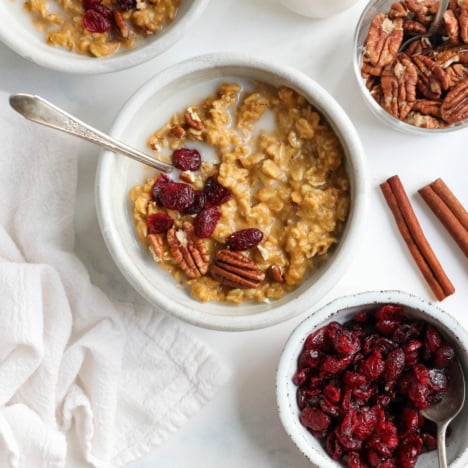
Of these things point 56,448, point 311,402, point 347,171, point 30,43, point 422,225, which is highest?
point 30,43

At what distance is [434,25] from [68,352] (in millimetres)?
940

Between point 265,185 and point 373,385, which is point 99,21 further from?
point 373,385

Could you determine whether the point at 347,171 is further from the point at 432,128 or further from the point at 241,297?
the point at 241,297

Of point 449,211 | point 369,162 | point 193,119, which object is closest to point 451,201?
point 449,211

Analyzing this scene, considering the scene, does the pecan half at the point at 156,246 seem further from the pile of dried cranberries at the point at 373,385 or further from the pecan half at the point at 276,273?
the pile of dried cranberries at the point at 373,385

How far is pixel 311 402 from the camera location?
5.41 feet

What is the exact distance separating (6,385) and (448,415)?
833 millimetres

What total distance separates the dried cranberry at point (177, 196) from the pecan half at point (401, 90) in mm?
406

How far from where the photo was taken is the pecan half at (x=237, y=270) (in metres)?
1.65

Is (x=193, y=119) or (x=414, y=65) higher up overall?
(x=414, y=65)

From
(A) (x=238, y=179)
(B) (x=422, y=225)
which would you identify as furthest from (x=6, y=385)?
(B) (x=422, y=225)

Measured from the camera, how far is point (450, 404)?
5.41 ft

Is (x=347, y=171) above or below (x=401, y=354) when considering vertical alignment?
above

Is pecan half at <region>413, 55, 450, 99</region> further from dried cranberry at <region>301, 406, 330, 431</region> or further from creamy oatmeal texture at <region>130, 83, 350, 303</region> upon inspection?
dried cranberry at <region>301, 406, 330, 431</region>
